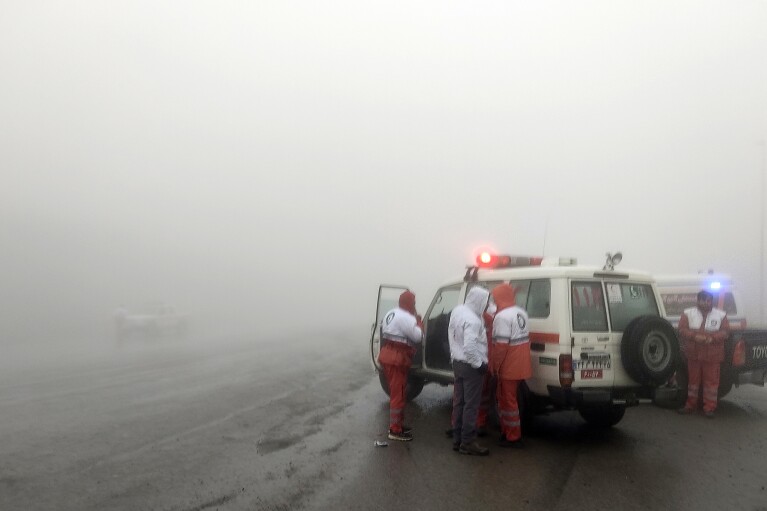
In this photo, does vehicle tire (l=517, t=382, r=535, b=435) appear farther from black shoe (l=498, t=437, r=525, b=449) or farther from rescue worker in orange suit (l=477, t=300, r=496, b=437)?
black shoe (l=498, t=437, r=525, b=449)

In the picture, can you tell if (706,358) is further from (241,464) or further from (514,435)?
(241,464)

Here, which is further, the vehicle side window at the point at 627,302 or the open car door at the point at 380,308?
the open car door at the point at 380,308

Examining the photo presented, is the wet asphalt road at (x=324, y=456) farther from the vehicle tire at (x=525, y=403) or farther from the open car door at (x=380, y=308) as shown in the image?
the open car door at (x=380, y=308)

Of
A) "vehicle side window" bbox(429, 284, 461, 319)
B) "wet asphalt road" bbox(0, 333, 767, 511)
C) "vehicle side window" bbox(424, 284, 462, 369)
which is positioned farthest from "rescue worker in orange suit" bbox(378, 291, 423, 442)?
"vehicle side window" bbox(429, 284, 461, 319)

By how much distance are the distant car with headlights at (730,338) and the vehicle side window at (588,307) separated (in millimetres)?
1055

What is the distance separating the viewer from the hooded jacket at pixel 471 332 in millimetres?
6184

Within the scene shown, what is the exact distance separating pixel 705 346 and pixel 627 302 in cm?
205

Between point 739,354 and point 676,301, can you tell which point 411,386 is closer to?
point 739,354

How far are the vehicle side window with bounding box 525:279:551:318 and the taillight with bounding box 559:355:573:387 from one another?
56cm

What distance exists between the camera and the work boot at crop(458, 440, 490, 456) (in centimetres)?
620

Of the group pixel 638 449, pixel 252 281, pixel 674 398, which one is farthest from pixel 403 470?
pixel 252 281

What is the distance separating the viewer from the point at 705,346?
8.21 metres

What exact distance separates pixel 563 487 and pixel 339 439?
107 inches

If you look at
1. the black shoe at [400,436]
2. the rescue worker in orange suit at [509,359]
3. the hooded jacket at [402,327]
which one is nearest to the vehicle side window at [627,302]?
the rescue worker in orange suit at [509,359]
